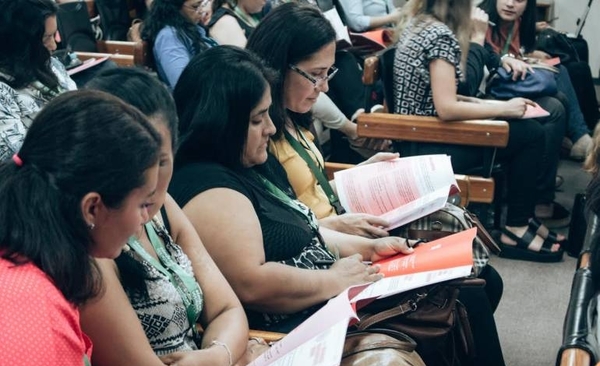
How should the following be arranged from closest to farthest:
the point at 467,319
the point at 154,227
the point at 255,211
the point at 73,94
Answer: the point at 73,94 < the point at 154,227 < the point at 255,211 < the point at 467,319

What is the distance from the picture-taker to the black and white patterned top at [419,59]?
293cm

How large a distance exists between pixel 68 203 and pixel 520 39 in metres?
3.32

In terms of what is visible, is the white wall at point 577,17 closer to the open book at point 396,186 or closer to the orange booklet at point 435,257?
the open book at point 396,186

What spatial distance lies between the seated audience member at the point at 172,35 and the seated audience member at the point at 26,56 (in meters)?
0.89

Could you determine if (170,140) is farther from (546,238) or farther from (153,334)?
(546,238)

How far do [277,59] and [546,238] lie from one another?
1.73 m

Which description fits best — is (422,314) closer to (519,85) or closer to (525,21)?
(519,85)

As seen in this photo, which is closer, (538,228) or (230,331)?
(230,331)

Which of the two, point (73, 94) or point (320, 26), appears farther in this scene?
point (320, 26)

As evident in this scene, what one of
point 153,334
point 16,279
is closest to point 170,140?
point 153,334

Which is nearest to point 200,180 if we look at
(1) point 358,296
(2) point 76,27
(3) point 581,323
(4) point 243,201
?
(4) point 243,201

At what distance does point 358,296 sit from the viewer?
1.81 metres

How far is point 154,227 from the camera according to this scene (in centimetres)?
163

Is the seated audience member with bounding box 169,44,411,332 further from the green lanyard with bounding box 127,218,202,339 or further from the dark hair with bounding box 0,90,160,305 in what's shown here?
the dark hair with bounding box 0,90,160,305
